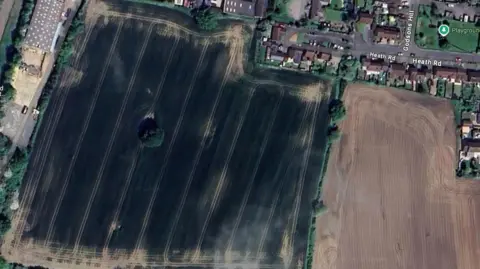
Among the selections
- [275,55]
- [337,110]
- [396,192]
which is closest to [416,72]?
[337,110]

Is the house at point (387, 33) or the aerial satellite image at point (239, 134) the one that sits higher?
the house at point (387, 33)

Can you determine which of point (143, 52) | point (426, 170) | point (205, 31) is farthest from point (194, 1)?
point (426, 170)

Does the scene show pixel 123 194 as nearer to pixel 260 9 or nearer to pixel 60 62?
pixel 60 62

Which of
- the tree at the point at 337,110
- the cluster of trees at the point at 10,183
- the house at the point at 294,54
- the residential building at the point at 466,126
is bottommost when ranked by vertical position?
the cluster of trees at the point at 10,183

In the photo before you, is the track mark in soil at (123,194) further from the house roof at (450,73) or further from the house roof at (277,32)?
the house roof at (450,73)

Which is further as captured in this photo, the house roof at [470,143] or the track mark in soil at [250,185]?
the house roof at [470,143]

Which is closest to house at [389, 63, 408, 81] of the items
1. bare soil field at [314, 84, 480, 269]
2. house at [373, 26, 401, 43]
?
bare soil field at [314, 84, 480, 269]

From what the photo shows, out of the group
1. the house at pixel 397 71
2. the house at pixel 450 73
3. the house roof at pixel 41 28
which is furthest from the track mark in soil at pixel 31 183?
the house at pixel 450 73
